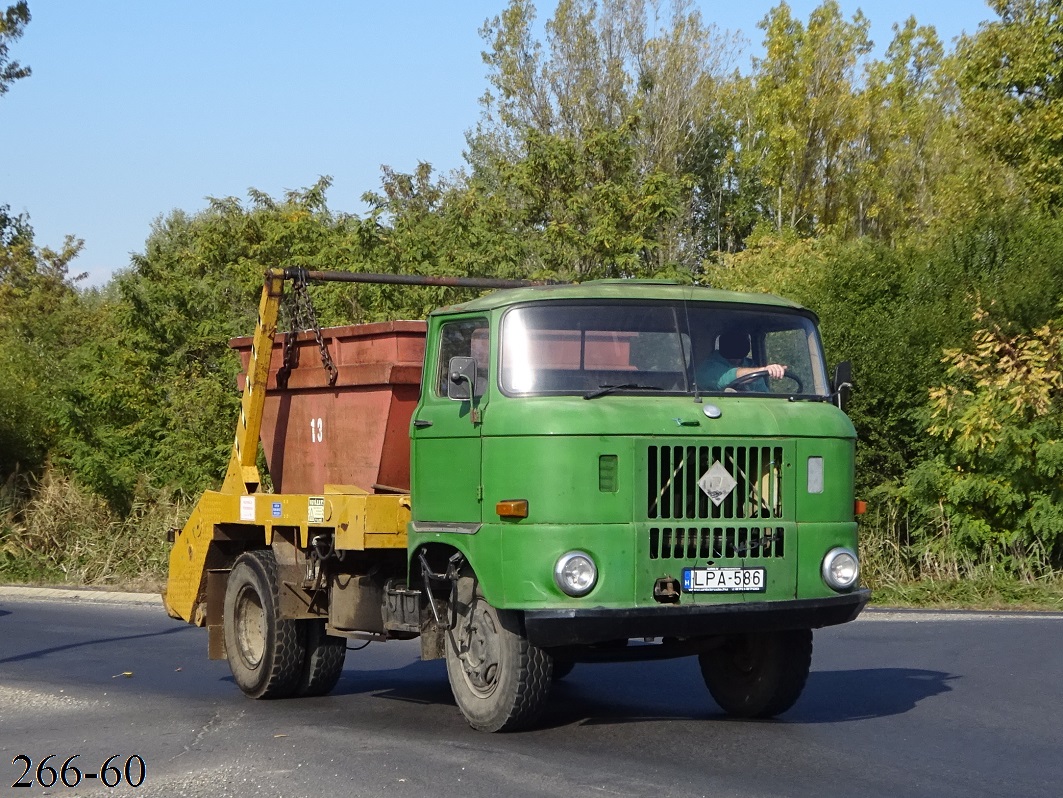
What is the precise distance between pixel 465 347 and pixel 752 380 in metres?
1.72

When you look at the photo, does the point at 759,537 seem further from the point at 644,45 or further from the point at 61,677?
the point at 644,45

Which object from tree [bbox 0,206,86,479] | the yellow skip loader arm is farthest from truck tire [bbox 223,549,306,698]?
tree [bbox 0,206,86,479]

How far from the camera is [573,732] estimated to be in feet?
27.8

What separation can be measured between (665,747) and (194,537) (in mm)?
4917

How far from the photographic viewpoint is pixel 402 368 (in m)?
9.43

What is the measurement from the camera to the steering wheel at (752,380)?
852cm

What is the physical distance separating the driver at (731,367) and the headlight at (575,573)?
136cm

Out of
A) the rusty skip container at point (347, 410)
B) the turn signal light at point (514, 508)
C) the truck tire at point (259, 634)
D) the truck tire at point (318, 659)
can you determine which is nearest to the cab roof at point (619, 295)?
the rusty skip container at point (347, 410)

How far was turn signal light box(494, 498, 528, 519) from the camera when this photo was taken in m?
7.83

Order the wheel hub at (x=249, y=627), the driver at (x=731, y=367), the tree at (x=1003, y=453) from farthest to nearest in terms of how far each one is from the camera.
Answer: the tree at (x=1003, y=453), the wheel hub at (x=249, y=627), the driver at (x=731, y=367)

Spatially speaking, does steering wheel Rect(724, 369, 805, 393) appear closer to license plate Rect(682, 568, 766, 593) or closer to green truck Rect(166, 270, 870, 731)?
green truck Rect(166, 270, 870, 731)

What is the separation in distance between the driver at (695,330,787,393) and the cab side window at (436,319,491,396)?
1.24 m

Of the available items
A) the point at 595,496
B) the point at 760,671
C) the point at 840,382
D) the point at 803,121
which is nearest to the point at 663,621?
the point at 595,496

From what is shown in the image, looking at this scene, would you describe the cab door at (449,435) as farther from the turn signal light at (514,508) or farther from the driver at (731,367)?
the driver at (731,367)
